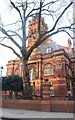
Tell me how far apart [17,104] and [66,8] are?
10.7 m

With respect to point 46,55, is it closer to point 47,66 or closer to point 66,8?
point 47,66

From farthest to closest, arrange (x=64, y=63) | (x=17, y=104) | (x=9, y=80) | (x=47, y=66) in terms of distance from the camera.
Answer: (x=47, y=66), (x=64, y=63), (x=9, y=80), (x=17, y=104)

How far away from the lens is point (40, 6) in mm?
23422

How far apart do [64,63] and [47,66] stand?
372 centimetres

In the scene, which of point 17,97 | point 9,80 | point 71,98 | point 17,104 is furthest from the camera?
point 9,80

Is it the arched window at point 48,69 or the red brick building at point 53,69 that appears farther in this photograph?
the arched window at point 48,69

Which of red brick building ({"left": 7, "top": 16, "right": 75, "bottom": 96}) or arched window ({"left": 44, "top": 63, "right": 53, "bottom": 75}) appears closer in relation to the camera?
red brick building ({"left": 7, "top": 16, "right": 75, "bottom": 96})

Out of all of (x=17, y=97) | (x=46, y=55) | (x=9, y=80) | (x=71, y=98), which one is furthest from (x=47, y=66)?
(x=71, y=98)

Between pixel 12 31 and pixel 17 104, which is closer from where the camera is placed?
pixel 17 104

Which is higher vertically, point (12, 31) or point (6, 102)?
point (12, 31)

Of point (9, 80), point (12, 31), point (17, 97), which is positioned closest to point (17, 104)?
point (17, 97)

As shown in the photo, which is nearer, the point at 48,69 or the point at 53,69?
the point at 53,69

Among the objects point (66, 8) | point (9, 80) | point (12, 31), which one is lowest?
point (9, 80)

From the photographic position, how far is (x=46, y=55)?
132ft
